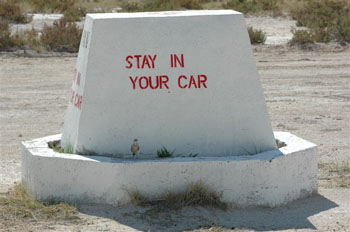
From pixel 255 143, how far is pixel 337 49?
1147 cm

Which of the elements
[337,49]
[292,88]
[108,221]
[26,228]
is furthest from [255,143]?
[337,49]

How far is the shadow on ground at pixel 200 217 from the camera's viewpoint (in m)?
6.81

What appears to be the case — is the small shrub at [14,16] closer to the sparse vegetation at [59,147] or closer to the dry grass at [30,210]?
the sparse vegetation at [59,147]

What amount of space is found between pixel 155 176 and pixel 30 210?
3.70ft

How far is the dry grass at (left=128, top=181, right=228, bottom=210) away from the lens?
7.05 m

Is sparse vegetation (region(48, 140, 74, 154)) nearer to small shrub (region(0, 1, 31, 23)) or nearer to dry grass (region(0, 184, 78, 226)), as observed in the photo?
dry grass (region(0, 184, 78, 226))

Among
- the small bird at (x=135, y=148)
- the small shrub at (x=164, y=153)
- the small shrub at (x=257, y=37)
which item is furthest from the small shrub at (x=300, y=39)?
the small bird at (x=135, y=148)

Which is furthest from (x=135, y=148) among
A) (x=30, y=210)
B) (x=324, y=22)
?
(x=324, y=22)

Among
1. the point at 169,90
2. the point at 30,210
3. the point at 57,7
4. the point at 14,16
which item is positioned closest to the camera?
the point at 30,210

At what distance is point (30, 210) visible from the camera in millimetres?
7105

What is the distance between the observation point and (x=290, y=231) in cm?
680

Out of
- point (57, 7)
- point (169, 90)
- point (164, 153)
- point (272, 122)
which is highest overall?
point (169, 90)

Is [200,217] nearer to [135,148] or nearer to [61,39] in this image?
[135,148]

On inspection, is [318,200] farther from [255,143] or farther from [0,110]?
[0,110]
